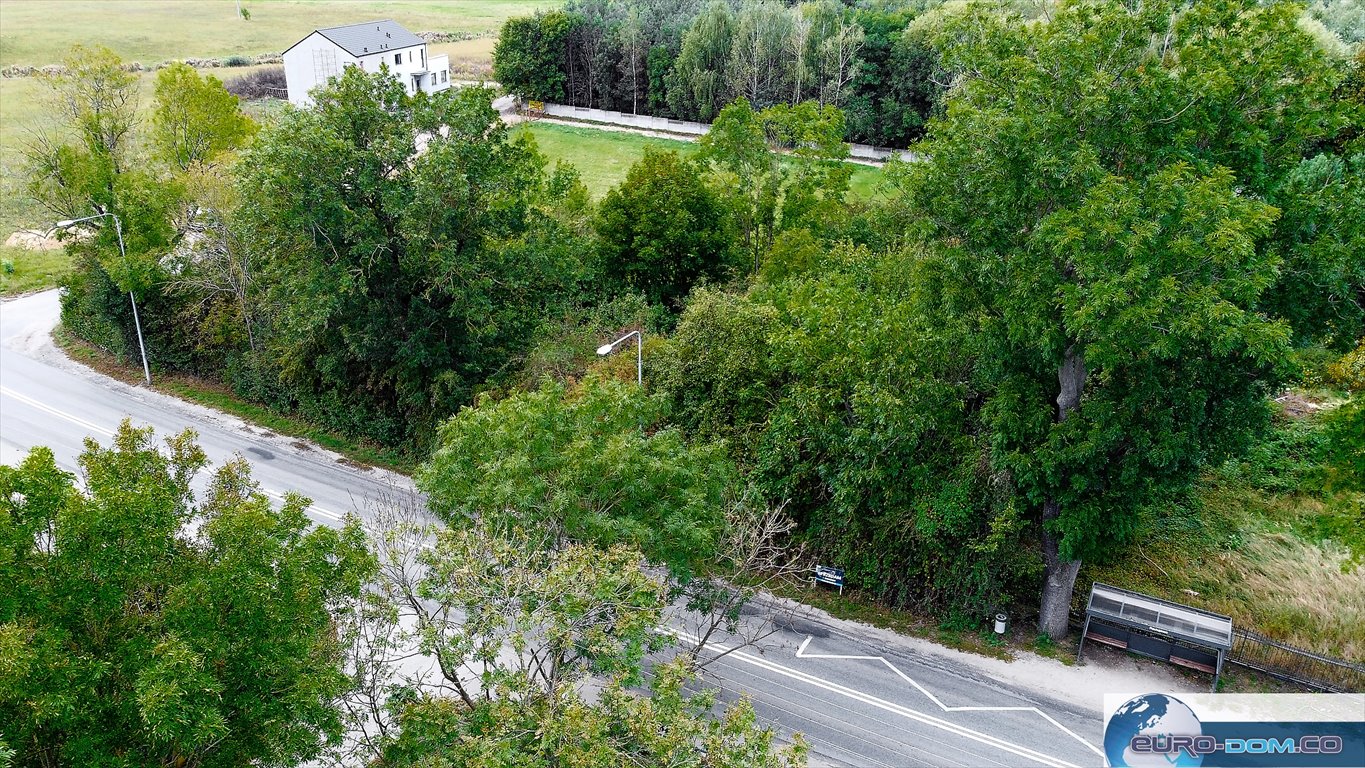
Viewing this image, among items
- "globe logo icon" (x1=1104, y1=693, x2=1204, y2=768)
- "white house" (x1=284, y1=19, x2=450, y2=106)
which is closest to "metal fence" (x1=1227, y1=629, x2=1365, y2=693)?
"globe logo icon" (x1=1104, y1=693, x2=1204, y2=768)

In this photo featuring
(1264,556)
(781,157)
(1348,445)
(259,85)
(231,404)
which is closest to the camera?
(1348,445)

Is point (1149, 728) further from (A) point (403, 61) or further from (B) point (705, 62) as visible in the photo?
(A) point (403, 61)

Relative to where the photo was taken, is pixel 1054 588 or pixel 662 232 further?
pixel 662 232

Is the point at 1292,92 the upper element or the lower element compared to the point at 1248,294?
upper

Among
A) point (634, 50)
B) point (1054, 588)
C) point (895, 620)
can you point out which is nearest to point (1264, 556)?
point (1054, 588)

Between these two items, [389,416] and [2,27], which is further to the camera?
[2,27]

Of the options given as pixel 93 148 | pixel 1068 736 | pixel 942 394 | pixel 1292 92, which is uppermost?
pixel 1292 92

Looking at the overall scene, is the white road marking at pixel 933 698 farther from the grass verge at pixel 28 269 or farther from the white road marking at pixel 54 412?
the grass verge at pixel 28 269

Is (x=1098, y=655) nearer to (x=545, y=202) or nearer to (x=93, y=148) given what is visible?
(x=545, y=202)

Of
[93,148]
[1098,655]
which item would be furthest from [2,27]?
[1098,655]
